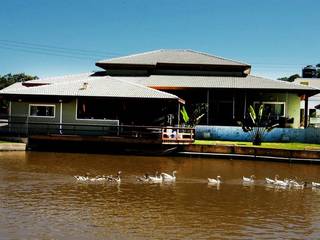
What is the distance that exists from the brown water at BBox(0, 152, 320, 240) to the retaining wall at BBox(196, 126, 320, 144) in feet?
33.1

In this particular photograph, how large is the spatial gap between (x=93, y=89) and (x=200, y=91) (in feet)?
31.2

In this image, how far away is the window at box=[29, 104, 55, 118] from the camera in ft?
114

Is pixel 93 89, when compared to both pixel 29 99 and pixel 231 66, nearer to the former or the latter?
pixel 29 99

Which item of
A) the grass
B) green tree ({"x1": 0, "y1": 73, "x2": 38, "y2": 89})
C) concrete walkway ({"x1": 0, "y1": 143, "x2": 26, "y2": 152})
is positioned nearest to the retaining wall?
the grass

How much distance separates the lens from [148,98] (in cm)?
3294

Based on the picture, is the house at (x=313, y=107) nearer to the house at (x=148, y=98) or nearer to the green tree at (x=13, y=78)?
the house at (x=148, y=98)

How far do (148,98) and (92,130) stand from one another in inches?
169

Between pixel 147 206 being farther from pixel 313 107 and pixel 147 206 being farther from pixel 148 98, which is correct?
Answer: pixel 313 107

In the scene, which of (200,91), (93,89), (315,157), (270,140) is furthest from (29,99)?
(315,157)

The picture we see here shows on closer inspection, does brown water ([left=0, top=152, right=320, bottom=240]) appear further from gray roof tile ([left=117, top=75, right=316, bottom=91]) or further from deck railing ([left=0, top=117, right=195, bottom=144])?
gray roof tile ([left=117, top=75, right=316, bottom=91])

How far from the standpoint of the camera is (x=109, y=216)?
13984mm

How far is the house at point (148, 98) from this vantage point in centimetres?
3325

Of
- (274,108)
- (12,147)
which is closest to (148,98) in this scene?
(12,147)

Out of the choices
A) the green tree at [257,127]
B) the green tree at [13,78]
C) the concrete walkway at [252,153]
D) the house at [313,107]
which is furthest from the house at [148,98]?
the green tree at [13,78]
